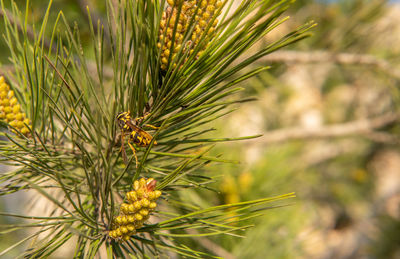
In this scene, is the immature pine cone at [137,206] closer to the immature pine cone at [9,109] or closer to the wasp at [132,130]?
the wasp at [132,130]

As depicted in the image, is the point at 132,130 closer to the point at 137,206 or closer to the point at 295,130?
the point at 137,206

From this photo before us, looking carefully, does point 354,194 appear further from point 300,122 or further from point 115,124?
point 115,124

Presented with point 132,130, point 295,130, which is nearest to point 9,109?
point 132,130

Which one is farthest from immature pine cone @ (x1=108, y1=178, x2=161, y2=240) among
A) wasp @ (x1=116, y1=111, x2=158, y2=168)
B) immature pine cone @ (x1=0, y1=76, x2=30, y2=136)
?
immature pine cone @ (x1=0, y1=76, x2=30, y2=136)

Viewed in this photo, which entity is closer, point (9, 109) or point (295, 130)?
point (9, 109)

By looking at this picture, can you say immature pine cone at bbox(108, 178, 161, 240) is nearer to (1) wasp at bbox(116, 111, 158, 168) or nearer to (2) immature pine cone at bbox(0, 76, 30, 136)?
(1) wasp at bbox(116, 111, 158, 168)

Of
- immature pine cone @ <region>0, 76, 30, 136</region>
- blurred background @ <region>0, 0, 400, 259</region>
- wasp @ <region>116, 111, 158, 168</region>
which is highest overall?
immature pine cone @ <region>0, 76, 30, 136</region>
